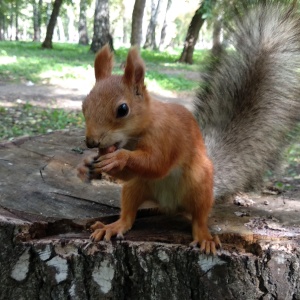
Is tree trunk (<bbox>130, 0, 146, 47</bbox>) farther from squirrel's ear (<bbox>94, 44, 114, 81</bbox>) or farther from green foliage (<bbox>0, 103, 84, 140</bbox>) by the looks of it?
squirrel's ear (<bbox>94, 44, 114, 81</bbox>)

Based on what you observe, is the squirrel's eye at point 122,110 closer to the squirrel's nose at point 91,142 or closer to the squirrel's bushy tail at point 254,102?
the squirrel's nose at point 91,142

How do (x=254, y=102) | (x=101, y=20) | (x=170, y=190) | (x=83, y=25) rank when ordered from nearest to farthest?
(x=170, y=190)
(x=254, y=102)
(x=101, y=20)
(x=83, y=25)

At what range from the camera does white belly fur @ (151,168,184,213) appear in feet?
4.50

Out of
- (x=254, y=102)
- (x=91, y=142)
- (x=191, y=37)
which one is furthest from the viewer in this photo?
(x=191, y=37)

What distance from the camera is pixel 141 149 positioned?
1235 mm

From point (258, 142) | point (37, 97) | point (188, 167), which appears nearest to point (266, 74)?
point (258, 142)

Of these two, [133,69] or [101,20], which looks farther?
[101,20]

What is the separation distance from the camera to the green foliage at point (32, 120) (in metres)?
3.49

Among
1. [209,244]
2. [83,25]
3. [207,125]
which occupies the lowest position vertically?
[83,25]

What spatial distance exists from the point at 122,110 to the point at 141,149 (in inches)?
6.0

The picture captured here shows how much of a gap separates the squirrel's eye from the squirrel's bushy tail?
0.61m

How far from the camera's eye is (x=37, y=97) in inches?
190

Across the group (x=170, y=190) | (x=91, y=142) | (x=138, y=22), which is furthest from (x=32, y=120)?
(x=138, y=22)

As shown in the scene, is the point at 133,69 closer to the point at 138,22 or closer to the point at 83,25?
the point at 138,22
